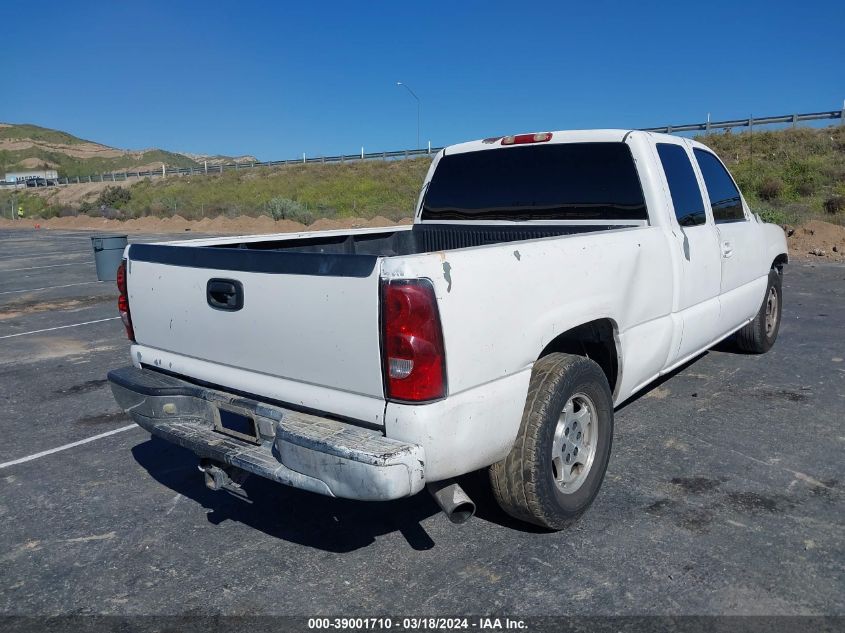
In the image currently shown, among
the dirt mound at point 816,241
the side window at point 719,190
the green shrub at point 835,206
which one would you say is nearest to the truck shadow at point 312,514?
the side window at point 719,190

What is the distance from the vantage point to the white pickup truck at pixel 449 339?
264 centimetres

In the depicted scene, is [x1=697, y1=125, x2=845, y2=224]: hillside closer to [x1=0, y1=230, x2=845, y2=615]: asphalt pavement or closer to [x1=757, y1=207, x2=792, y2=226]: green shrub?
[x1=757, y1=207, x2=792, y2=226]: green shrub

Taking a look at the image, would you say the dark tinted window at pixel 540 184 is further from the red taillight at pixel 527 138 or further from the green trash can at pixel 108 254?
the green trash can at pixel 108 254

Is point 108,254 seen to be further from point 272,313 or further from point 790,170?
point 790,170

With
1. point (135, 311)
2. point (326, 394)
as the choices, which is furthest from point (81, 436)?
point (326, 394)

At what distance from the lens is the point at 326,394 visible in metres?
2.87

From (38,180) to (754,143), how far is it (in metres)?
83.2

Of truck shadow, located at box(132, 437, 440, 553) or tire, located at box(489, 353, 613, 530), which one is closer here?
tire, located at box(489, 353, 613, 530)

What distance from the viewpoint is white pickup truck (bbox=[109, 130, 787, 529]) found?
2645 mm

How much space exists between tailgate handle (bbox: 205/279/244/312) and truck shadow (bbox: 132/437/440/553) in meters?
0.95

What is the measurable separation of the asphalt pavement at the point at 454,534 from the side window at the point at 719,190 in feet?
4.74

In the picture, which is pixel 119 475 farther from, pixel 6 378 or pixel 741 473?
pixel 741 473

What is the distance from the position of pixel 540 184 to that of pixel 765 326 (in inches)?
129

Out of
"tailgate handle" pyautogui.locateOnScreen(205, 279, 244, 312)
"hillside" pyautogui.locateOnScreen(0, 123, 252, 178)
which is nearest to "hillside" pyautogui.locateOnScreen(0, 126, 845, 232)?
"tailgate handle" pyautogui.locateOnScreen(205, 279, 244, 312)
